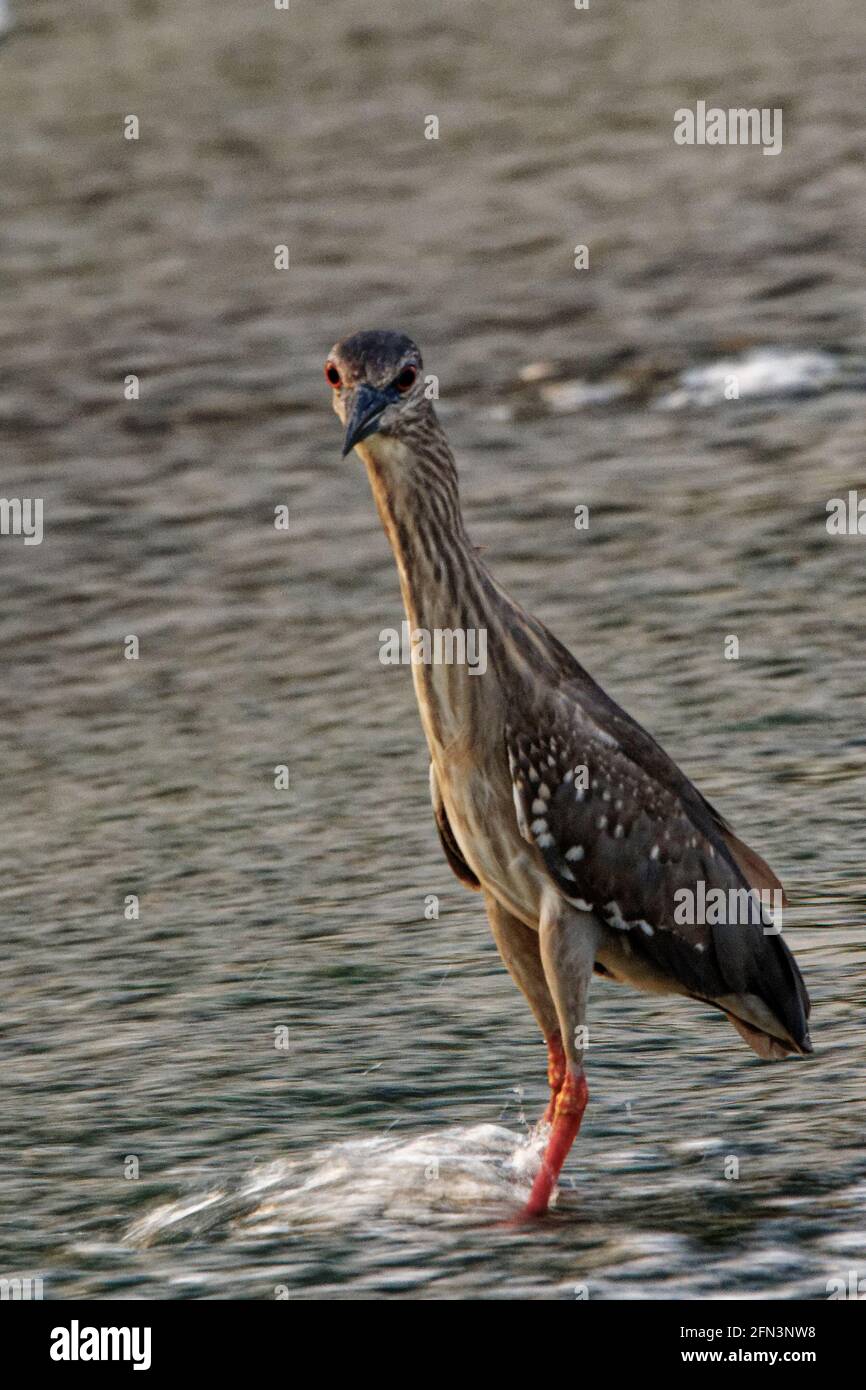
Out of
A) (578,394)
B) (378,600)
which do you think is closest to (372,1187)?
(378,600)

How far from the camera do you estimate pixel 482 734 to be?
25.6 feet

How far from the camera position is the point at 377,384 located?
24.6 feet

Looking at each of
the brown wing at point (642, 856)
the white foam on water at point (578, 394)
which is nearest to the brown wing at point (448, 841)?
the brown wing at point (642, 856)

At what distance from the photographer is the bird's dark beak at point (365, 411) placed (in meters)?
7.44

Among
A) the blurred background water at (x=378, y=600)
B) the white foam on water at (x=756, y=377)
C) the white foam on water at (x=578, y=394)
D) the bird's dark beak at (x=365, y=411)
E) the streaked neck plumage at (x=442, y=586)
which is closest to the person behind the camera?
the bird's dark beak at (x=365, y=411)

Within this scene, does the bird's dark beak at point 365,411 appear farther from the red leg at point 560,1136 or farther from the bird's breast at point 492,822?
the red leg at point 560,1136

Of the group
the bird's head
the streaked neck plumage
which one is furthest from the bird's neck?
the bird's head

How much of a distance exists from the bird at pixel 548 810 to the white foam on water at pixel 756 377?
28.8 feet

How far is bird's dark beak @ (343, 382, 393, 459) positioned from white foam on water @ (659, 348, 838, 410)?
9.31 metres

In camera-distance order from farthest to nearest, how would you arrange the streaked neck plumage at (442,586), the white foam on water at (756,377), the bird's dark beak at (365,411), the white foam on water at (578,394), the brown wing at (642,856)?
the white foam on water at (578,394) → the white foam on water at (756,377) → the brown wing at (642,856) → the streaked neck plumage at (442,586) → the bird's dark beak at (365,411)

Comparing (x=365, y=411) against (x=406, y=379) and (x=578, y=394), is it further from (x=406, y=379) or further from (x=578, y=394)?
(x=578, y=394)

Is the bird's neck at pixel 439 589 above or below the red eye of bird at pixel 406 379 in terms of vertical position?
below

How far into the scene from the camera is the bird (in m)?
7.68
